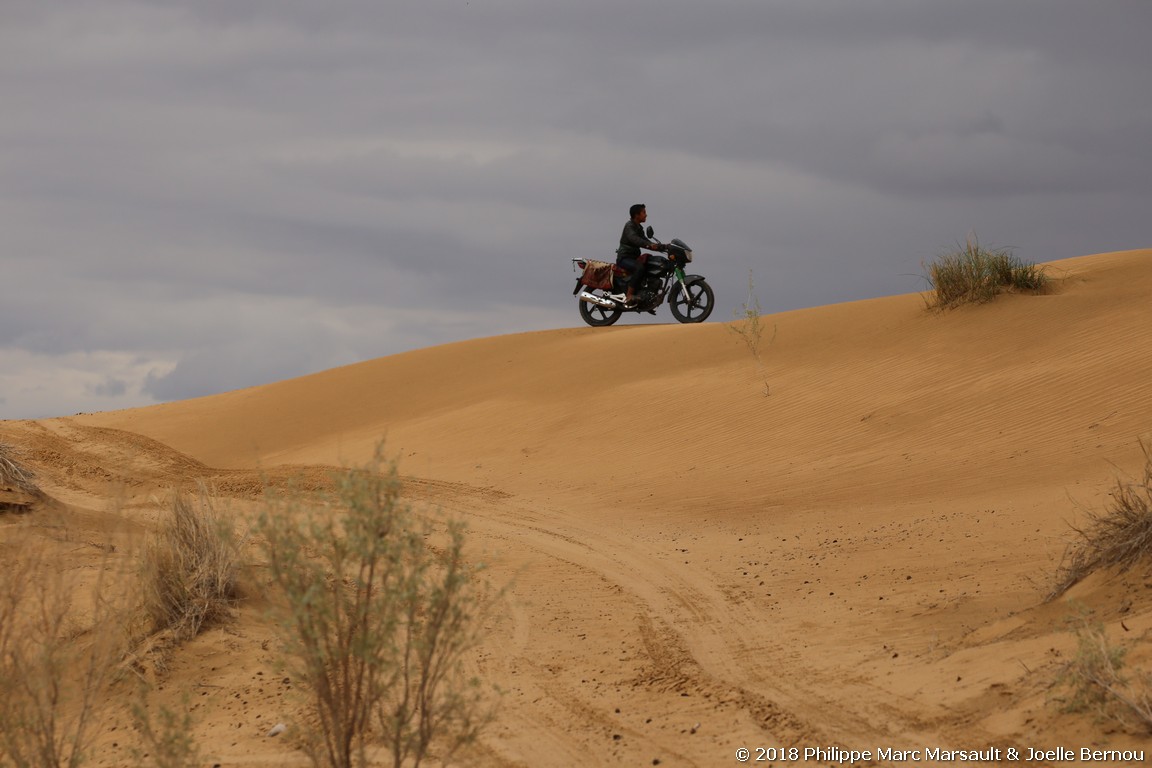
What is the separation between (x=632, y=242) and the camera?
1845 centimetres

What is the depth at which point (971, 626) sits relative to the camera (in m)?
6.64

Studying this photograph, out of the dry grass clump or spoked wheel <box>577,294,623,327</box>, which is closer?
the dry grass clump

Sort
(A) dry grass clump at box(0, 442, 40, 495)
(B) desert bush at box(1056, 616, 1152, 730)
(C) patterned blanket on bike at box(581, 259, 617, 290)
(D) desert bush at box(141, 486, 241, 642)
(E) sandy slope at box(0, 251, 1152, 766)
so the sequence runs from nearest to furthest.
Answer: (B) desert bush at box(1056, 616, 1152, 730) → (E) sandy slope at box(0, 251, 1152, 766) → (D) desert bush at box(141, 486, 241, 642) → (A) dry grass clump at box(0, 442, 40, 495) → (C) patterned blanket on bike at box(581, 259, 617, 290)

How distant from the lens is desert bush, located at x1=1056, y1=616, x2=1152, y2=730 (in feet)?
15.3

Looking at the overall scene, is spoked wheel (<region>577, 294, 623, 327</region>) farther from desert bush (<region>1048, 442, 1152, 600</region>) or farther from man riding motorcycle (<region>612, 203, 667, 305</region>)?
desert bush (<region>1048, 442, 1152, 600</region>)

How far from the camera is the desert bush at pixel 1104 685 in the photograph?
4.65 meters

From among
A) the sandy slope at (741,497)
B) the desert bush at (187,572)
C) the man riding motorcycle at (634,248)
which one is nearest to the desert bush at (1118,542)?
the sandy slope at (741,497)

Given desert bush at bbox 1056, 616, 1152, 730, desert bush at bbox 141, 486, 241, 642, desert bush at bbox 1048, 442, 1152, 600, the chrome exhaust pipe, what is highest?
the chrome exhaust pipe

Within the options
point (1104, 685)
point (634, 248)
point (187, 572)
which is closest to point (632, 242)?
point (634, 248)

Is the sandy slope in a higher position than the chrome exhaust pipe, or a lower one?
lower

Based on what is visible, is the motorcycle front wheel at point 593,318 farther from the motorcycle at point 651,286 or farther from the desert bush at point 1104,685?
the desert bush at point 1104,685

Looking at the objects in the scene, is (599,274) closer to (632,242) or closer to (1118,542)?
(632,242)

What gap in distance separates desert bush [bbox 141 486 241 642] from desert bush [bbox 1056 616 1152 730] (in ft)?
16.6

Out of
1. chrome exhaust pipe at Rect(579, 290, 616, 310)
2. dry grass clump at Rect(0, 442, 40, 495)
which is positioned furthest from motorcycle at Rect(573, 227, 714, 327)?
dry grass clump at Rect(0, 442, 40, 495)
